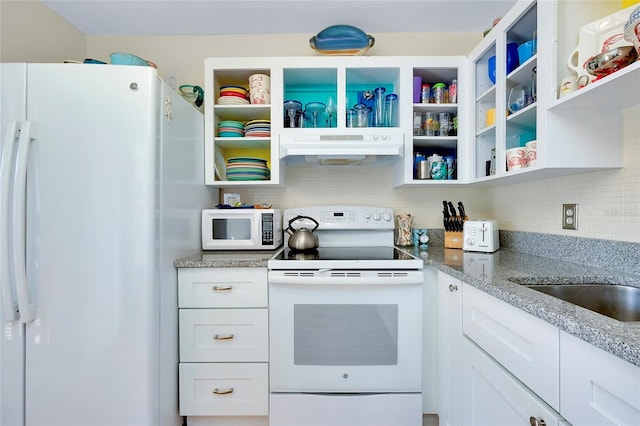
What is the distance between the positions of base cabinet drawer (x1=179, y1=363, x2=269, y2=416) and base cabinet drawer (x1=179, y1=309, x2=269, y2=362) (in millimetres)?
44

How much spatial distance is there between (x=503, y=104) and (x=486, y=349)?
1.10 metres

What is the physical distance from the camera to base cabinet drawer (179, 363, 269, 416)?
1457mm

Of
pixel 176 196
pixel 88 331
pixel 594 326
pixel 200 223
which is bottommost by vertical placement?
pixel 88 331

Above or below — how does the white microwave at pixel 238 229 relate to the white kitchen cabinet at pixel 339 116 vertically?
below

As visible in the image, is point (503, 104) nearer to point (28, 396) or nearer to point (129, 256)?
point (129, 256)

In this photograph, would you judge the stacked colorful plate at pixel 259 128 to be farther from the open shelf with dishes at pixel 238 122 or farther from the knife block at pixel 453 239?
the knife block at pixel 453 239

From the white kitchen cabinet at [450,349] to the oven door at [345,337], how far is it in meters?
0.10

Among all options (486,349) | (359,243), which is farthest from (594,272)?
(359,243)

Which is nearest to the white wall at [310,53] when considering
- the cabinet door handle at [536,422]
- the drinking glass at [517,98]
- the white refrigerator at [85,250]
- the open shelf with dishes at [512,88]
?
the open shelf with dishes at [512,88]

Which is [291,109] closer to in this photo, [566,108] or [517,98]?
[517,98]

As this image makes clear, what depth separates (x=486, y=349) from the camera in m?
1.03

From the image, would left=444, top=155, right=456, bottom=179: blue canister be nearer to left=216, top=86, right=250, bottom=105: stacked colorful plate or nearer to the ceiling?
the ceiling

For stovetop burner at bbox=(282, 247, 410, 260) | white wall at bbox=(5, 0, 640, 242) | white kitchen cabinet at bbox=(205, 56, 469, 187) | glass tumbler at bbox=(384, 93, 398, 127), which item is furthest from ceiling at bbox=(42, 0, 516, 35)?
stovetop burner at bbox=(282, 247, 410, 260)

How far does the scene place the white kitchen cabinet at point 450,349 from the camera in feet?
4.08
